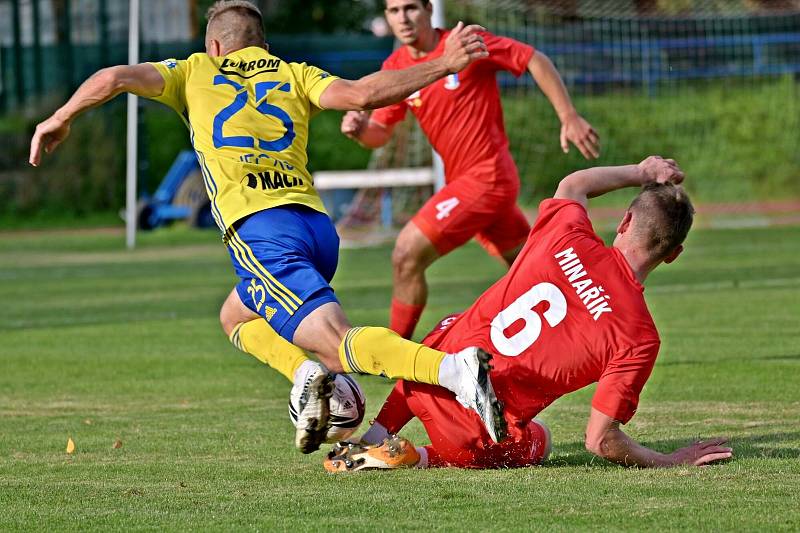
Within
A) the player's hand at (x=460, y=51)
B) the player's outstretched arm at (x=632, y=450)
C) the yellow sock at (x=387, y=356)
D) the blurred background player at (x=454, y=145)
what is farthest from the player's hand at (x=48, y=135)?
the blurred background player at (x=454, y=145)

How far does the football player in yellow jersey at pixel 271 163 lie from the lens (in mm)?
6215

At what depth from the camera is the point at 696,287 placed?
15523mm

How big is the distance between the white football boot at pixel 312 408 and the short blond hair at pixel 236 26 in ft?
6.44

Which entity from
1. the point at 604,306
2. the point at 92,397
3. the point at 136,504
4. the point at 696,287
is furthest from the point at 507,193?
the point at 696,287

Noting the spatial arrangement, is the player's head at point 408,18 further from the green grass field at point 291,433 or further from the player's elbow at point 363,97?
the player's elbow at point 363,97

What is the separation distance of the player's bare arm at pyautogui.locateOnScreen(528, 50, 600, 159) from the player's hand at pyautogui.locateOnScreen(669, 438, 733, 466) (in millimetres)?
2213

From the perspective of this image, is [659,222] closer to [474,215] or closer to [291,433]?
[291,433]

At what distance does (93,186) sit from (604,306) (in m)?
30.3

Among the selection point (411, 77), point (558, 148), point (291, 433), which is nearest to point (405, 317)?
point (291, 433)

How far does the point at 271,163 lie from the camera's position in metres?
6.76

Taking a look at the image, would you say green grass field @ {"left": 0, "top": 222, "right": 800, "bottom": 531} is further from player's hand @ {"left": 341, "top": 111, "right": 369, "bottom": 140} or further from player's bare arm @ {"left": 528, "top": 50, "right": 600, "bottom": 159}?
player's hand @ {"left": 341, "top": 111, "right": 369, "bottom": 140}

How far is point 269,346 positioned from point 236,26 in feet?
5.22

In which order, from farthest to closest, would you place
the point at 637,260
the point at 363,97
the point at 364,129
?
the point at 364,129, the point at 363,97, the point at 637,260

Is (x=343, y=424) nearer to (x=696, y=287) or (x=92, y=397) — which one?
(x=92, y=397)
